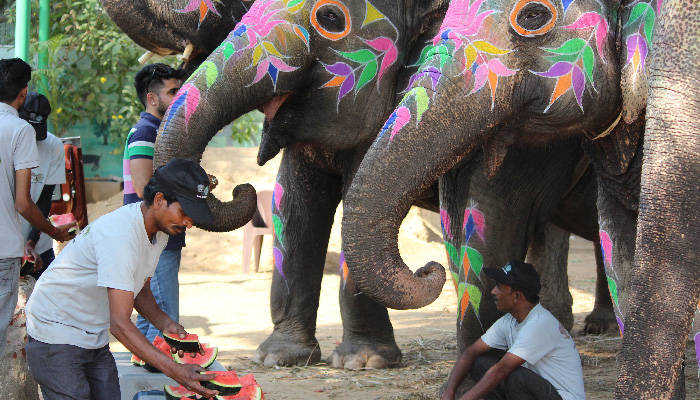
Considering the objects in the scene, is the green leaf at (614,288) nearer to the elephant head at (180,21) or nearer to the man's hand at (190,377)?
the man's hand at (190,377)

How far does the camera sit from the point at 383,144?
3709 mm

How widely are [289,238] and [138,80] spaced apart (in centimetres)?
144

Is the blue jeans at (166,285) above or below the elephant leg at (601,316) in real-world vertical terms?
above

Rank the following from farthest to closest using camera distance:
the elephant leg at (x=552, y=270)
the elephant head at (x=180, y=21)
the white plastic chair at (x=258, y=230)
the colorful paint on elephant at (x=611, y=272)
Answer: the white plastic chair at (x=258, y=230) → the elephant leg at (x=552, y=270) → the elephant head at (x=180, y=21) → the colorful paint on elephant at (x=611, y=272)

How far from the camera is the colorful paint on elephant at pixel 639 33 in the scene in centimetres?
375

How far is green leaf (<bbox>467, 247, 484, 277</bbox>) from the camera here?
15.3ft

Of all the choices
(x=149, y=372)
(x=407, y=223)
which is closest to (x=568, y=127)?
(x=149, y=372)

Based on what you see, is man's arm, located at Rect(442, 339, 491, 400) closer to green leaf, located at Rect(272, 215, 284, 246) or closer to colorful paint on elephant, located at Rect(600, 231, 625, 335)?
colorful paint on elephant, located at Rect(600, 231, 625, 335)

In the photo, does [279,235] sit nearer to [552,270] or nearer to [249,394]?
[552,270]

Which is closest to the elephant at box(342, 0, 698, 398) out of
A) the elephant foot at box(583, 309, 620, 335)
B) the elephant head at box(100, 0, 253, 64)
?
the elephant head at box(100, 0, 253, 64)

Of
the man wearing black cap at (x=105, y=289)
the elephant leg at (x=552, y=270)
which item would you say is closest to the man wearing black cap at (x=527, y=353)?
the man wearing black cap at (x=105, y=289)

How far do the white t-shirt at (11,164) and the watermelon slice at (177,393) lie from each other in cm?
121

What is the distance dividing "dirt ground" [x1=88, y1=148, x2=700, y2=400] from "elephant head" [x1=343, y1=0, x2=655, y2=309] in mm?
1622

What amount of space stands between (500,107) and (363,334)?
225 cm
